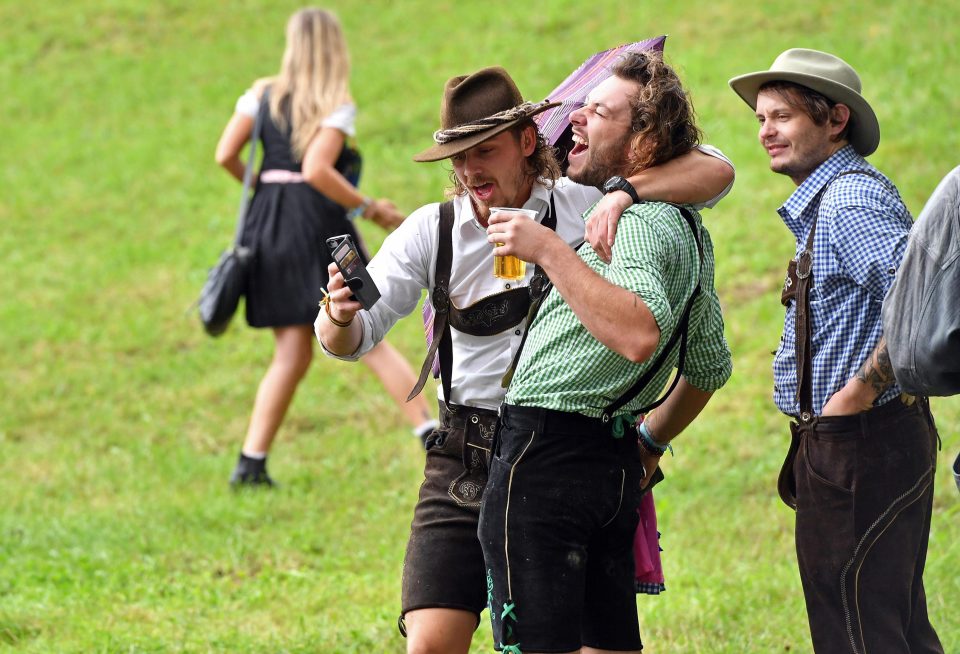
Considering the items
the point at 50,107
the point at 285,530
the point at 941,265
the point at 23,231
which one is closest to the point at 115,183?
the point at 23,231

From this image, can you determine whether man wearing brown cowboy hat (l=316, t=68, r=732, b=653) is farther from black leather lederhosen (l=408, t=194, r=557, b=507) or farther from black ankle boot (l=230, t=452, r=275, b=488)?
black ankle boot (l=230, t=452, r=275, b=488)

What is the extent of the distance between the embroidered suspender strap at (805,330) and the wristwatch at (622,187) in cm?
75

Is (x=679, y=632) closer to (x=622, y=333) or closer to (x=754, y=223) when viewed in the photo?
(x=622, y=333)

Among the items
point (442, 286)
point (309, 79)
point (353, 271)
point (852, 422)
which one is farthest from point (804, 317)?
point (309, 79)

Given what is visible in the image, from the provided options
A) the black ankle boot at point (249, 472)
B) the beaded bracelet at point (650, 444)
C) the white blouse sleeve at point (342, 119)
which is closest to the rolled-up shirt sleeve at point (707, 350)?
the beaded bracelet at point (650, 444)

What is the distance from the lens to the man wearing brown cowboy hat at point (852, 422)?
3510mm

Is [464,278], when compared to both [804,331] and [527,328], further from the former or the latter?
[804,331]

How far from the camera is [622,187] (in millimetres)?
3117

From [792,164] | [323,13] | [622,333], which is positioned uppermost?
[323,13]

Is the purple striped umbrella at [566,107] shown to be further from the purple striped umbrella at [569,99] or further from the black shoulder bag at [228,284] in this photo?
the black shoulder bag at [228,284]

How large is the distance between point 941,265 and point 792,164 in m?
1.22

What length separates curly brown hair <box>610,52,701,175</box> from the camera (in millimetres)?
3199

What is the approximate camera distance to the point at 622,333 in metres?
2.80

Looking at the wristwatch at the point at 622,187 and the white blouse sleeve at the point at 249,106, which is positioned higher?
the white blouse sleeve at the point at 249,106
